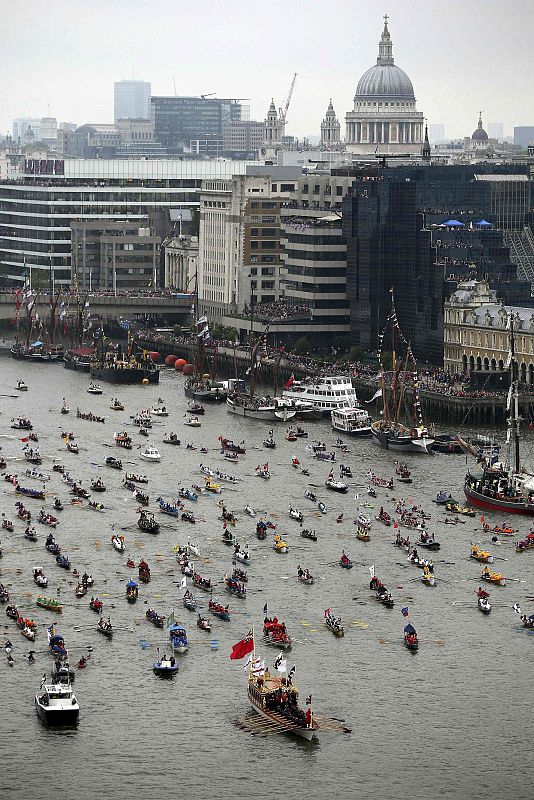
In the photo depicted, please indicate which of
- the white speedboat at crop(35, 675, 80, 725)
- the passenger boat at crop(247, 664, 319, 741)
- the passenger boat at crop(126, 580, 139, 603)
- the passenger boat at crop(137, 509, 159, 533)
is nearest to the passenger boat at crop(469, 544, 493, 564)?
the passenger boat at crop(137, 509, 159, 533)

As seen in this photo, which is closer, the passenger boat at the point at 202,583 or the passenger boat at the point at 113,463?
the passenger boat at the point at 202,583

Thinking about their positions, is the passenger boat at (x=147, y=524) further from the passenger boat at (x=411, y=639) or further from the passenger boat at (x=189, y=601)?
the passenger boat at (x=411, y=639)

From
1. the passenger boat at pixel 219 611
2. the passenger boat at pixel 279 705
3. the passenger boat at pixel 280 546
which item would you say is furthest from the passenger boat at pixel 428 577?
the passenger boat at pixel 279 705

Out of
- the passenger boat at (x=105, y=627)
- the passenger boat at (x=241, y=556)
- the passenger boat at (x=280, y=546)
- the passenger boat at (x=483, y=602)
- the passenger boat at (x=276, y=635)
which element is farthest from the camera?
the passenger boat at (x=280, y=546)

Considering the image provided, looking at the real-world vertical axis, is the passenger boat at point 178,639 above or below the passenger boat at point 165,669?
above

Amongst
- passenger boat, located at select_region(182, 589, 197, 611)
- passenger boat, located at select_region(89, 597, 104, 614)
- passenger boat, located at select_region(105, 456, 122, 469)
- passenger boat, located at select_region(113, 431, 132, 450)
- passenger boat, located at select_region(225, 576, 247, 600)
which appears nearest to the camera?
passenger boat, located at select_region(89, 597, 104, 614)

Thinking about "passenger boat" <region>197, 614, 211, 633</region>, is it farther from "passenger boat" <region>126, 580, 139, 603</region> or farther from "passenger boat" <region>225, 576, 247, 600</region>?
"passenger boat" <region>126, 580, 139, 603</region>
